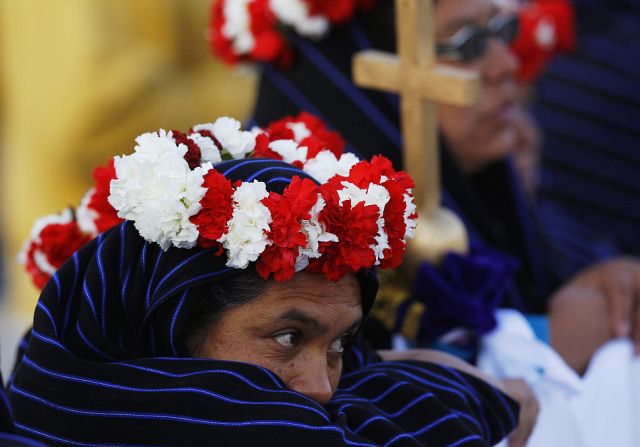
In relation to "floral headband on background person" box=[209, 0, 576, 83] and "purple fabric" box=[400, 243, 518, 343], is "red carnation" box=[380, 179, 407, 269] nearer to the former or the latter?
"purple fabric" box=[400, 243, 518, 343]

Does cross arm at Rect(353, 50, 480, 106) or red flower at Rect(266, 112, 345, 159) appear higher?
cross arm at Rect(353, 50, 480, 106)

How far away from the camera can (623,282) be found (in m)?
3.41

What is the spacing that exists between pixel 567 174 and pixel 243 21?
2191 millimetres

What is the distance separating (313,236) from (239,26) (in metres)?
1.64

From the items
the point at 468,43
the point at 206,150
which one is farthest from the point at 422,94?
the point at 206,150

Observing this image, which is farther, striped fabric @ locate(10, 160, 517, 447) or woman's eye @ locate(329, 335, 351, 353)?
woman's eye @ locate(329, 335, 351, 353)

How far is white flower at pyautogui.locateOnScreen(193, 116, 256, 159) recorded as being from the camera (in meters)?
2.27

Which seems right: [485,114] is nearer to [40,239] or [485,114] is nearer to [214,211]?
[40,239]

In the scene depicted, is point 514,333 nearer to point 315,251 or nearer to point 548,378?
point 548,378

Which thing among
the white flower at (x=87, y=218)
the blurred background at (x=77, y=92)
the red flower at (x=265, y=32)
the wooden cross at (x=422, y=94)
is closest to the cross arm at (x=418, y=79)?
the wooden cross at (x=422, y=94)

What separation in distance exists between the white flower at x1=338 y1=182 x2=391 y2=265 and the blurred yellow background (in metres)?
3.61

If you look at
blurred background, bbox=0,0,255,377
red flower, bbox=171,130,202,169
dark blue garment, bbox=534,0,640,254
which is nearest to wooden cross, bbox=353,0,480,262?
red flower, bbox=171,130,202,169

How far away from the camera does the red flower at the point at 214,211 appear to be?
203 centimetres

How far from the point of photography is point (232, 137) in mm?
2279
